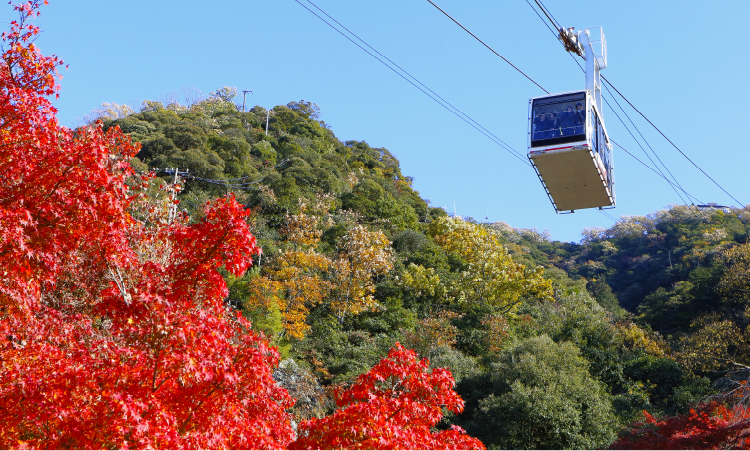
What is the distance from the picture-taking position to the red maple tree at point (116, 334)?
5449 mm

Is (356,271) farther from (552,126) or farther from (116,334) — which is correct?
(116,334)

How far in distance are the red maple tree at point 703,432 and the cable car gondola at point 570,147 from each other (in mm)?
5774

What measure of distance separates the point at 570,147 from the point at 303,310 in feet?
48.9

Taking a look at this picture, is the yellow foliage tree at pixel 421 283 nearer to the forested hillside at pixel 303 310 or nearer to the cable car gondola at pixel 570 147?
the forested hillside at pixel 303 310

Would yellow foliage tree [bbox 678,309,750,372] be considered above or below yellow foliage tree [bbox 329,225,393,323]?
below

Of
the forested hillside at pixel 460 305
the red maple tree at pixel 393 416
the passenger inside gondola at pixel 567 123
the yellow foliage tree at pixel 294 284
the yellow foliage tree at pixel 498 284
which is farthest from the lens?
the yellow foliage tree at pixel 498 284

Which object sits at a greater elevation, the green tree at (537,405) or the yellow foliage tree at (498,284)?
the yellow foliage tree at (498,284)

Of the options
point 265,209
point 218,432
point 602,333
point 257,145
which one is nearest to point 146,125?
point 257,145

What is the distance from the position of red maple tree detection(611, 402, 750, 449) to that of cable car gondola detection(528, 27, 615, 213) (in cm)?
577

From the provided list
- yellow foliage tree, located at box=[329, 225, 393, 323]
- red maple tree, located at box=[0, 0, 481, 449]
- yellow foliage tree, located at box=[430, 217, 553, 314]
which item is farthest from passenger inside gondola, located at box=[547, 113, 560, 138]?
yellow foliage tree, located at box=[430, 217, 553, 314]

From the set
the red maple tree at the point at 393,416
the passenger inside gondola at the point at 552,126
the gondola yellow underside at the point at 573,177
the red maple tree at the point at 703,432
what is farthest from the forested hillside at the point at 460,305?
the red maple tree at the point at 393,416

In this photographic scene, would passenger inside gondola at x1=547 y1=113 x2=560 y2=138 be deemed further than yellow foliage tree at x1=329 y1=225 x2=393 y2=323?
No

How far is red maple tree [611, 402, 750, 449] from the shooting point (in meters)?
11.0

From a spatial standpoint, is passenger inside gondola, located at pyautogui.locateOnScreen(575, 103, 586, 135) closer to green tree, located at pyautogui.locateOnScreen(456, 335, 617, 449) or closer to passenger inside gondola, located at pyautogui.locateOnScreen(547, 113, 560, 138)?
passenger inside gondola, located at pyautogui.locateOnScreen(547, 113, 560, 138)
